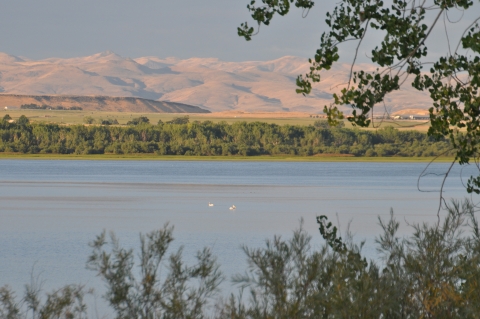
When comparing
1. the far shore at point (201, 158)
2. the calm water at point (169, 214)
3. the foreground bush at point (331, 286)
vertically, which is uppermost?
the foreground bush at point (331, 286)

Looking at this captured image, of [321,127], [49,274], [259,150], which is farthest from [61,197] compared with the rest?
[321,127]

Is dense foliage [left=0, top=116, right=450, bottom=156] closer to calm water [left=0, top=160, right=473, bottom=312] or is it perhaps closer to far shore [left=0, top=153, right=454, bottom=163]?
far shore [left=0, top=153, right=454, bottom=163]

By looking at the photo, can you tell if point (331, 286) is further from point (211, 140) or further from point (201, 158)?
point (211, 140)

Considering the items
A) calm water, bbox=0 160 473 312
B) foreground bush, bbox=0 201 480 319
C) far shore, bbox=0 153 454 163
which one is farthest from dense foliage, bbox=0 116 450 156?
foreground bush, bbox=0 201 480 319

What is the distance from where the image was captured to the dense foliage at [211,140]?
102 m

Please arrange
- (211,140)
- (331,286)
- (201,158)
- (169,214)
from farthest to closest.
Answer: (211,140) < (201,158) < (169,214) < (331,286)

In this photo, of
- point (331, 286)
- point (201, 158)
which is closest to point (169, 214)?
point (331, 286)

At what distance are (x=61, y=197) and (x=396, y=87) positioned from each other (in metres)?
31.6

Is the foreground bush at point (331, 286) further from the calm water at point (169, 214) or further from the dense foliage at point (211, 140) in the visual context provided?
the dense foliage at point (211, 140)

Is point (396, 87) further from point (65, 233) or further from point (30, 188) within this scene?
point (30, 188)

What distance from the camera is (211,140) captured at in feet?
349

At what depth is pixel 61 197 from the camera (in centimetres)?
3619

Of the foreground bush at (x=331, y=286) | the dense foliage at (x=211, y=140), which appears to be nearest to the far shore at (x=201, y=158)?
the dense foliage at (x=211, y=140)

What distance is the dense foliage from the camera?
335ft
